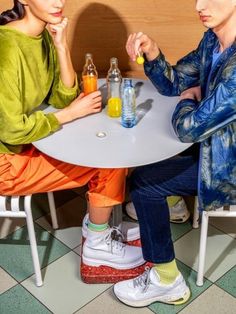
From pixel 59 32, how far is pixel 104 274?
965mm

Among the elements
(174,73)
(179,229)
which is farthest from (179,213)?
(174,73)

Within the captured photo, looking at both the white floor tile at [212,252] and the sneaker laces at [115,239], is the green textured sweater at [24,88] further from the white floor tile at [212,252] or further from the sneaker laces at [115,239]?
the white floor tile at [212,252]

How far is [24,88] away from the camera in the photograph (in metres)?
1.77

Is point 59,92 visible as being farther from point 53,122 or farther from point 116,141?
point 116,141

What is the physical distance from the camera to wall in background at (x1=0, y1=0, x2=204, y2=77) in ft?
7.43

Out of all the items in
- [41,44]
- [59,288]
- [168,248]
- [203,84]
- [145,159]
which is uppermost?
[41,44]

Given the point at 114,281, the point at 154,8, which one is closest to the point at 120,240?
the point at 114,281

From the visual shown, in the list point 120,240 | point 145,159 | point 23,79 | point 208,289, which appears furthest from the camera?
point 120,240

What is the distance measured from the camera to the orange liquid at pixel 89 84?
1.91m

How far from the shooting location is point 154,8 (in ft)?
7.42

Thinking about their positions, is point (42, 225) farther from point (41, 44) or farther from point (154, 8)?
point (154, 8)

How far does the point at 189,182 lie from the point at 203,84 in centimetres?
37

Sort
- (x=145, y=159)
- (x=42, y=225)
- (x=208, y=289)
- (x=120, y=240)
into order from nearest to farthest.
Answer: (x=145, y=159), (x=208, y=289), (x=120, y=240), (x=42, y=225)

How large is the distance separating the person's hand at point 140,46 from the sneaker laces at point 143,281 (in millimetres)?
827
